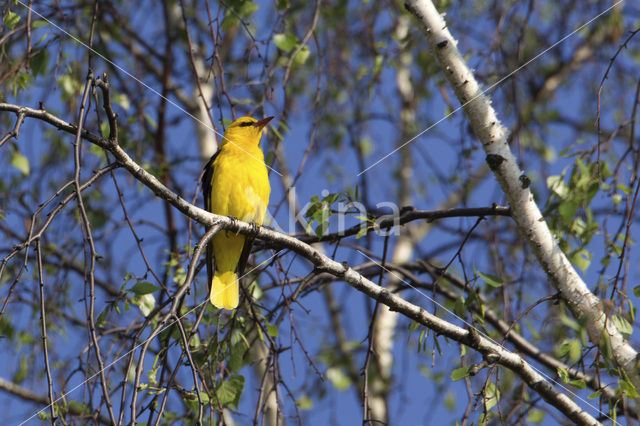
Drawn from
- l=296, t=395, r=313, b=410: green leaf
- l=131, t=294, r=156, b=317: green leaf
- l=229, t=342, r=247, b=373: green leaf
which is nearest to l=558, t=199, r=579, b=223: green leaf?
l=229, t=342, r=247, b=373: green leaf

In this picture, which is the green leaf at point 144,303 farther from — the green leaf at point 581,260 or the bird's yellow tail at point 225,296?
the green leaf at point 581,260

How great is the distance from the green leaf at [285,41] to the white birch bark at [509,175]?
652 mm

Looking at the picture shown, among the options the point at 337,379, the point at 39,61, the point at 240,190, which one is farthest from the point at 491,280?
the point at 337,379

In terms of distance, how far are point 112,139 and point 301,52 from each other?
1.45 metres

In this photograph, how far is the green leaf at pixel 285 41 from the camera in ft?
9.76

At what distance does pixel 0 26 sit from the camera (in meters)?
2.81

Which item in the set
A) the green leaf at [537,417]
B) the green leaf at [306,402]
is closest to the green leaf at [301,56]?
the green leaf at [537,417]

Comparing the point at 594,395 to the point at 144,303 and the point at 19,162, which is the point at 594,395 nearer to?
the point at 144,303

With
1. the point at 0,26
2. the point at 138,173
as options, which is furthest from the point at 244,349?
the point at 0,26

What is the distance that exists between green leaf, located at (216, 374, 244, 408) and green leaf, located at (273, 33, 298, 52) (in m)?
1.47

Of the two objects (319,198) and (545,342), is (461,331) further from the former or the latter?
(545,342)

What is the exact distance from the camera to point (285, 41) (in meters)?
3.00

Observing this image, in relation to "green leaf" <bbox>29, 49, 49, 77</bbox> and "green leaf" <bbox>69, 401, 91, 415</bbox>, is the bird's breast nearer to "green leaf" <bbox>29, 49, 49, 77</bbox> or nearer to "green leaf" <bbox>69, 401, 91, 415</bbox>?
"green leaf" <bbox>29, 49, 49, 77</bbox>

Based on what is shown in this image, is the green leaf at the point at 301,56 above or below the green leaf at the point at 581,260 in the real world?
above
